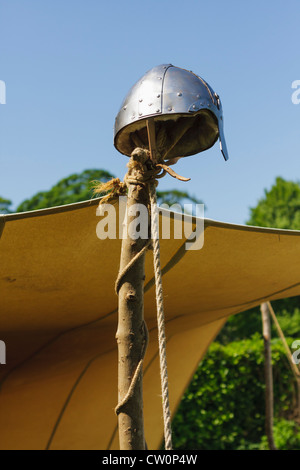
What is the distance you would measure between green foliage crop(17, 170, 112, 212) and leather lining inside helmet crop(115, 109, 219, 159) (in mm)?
10939

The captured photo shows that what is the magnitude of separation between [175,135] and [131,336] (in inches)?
27.0

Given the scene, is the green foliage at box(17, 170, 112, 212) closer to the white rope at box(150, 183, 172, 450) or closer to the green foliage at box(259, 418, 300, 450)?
the green foliage at box(259, 418, 300, 450)

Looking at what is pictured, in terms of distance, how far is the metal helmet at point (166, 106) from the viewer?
162 cm

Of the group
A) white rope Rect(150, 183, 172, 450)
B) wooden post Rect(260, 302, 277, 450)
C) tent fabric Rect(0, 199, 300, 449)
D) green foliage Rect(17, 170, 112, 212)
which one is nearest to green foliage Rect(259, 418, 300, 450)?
wooden post Rect(260, 302, 277, 450)

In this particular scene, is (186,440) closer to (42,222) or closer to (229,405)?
(229,405)

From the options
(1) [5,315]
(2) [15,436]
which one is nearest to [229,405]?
(2) [15,436]

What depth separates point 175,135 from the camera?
177cm

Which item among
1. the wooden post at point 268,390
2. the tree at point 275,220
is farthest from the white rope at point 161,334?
the tree at point 275,220

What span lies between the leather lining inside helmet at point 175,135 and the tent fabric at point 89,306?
0.36 m

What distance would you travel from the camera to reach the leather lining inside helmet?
1.72 metres

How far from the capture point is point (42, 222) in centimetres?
209

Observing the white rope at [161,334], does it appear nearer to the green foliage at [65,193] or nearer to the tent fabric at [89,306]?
the tent fabric at [89,306]
